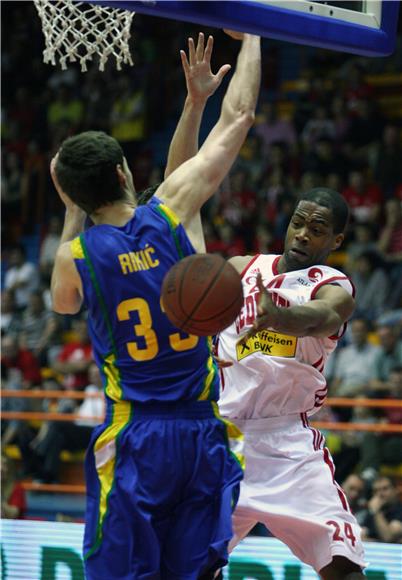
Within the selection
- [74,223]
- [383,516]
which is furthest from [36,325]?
[74,223]

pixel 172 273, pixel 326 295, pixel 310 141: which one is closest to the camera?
pixel 172 273

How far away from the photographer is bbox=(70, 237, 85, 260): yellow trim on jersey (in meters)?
4.00

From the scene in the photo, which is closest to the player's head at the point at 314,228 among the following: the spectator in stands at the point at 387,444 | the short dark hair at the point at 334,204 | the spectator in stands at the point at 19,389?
the short dark hair at the point at 334,204

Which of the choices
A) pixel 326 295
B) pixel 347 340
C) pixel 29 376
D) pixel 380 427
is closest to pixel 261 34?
pixel 326 295

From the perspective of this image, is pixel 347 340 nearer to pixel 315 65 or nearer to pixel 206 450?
pixel 315 65

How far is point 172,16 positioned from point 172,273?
3.68 feet

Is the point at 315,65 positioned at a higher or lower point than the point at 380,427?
higher

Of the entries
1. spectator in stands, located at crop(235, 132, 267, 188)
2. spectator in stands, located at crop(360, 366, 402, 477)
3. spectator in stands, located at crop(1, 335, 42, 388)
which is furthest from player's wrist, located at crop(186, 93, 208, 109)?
spectator in stands, located at crop(235, 132, 267, 188)

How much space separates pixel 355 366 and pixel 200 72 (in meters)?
7.02

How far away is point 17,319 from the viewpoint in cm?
1389

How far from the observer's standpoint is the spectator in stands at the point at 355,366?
10898mm

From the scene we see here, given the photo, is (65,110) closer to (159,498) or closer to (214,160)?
(214,160)

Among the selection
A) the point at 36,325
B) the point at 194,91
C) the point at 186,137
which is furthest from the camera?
the point at 36,325

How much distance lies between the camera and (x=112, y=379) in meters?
4.02
